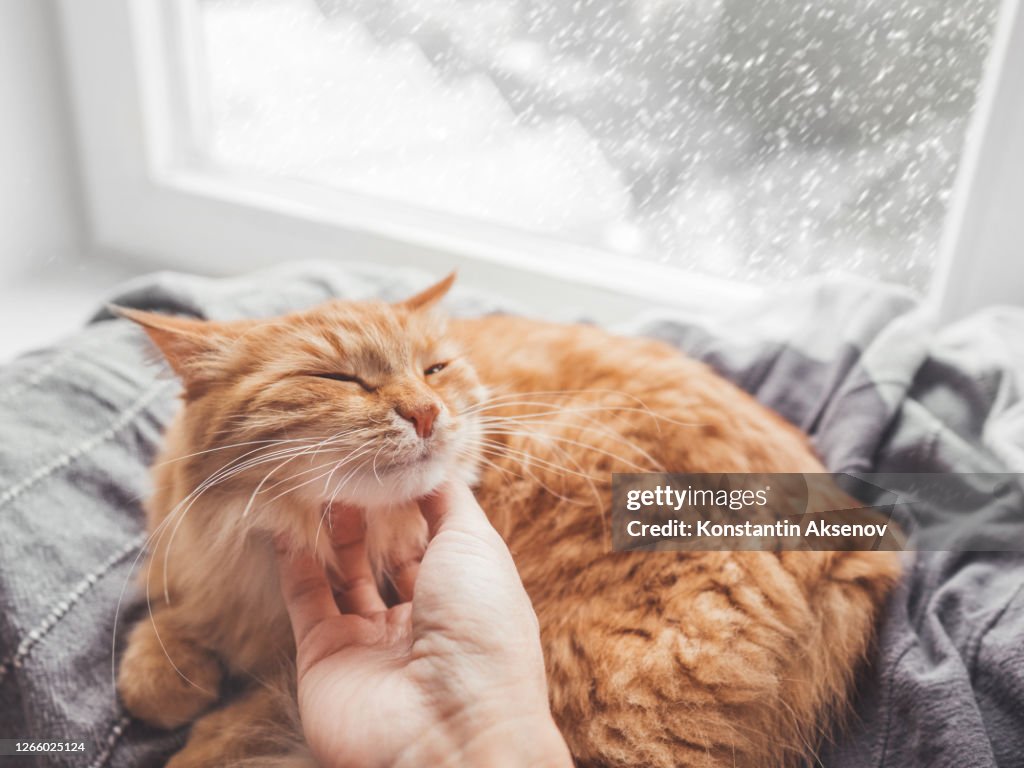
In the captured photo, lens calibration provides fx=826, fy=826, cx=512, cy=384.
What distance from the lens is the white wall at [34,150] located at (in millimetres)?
1355

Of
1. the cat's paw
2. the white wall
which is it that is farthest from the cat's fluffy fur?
the white wall

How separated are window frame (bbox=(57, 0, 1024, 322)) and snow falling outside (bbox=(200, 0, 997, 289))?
37 mm

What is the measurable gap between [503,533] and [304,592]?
19 centimetres

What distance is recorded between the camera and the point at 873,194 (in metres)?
1.18

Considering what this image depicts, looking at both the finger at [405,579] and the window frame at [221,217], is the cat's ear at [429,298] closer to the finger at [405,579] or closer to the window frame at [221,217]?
the finger at [405,579]

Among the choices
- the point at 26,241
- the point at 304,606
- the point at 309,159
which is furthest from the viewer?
the point at 309,159

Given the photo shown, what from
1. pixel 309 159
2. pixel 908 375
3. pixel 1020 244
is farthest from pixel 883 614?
pixel 309 159

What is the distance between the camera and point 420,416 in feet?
2.26

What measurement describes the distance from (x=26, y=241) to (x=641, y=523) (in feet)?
4.03

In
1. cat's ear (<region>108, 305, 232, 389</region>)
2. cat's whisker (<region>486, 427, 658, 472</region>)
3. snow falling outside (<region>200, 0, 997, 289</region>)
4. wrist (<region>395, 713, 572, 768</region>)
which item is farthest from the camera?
snow falling outside (<region>200, 0, 997, 289</region>)

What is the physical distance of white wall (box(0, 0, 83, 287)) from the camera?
136cm

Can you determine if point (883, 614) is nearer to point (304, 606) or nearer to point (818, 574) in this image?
point (818, 574)

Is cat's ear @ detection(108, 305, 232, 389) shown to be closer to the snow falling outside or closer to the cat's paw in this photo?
the cat's paw

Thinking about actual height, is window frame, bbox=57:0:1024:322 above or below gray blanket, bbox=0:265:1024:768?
above
